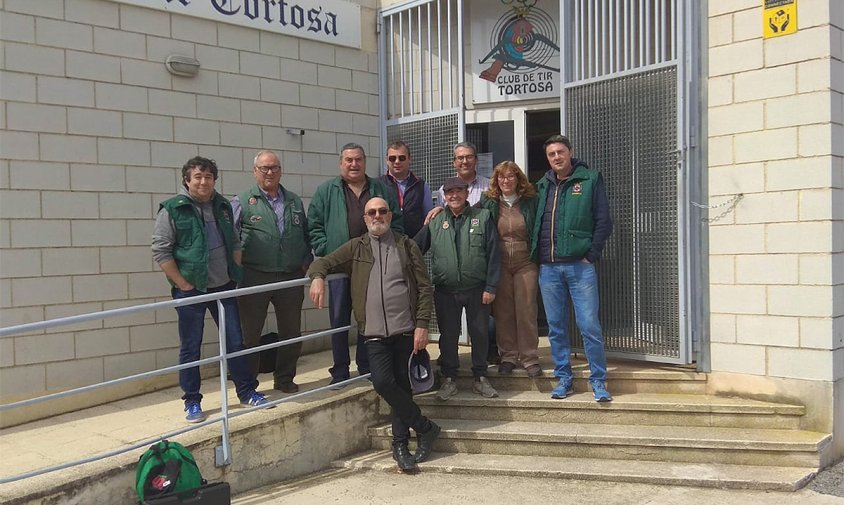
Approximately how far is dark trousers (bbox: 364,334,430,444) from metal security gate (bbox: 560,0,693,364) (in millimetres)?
1730

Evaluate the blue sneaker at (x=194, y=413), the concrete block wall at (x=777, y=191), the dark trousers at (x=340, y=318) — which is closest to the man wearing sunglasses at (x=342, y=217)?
the dark trousers at (x=340, y=318)

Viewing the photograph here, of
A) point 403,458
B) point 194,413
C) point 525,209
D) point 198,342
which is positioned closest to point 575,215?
point 525,209

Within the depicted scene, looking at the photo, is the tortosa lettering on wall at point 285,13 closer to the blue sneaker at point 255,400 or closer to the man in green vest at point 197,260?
the man in green vest at point 197,260

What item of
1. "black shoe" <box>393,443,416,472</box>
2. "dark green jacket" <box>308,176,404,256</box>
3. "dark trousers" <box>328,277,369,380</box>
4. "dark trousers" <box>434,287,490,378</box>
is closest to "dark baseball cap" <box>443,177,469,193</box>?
"dark green jacket" <box>308,176,404,256</box>

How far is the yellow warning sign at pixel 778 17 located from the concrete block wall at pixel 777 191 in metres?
0.04

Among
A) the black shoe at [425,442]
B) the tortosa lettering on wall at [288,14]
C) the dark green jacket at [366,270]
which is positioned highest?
the tortosa lettering on wall at [288,14]

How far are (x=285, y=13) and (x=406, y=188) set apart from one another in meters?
2.28

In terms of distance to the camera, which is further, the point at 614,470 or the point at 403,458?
the point at 403,458

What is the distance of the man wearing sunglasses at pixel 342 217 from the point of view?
4949mm

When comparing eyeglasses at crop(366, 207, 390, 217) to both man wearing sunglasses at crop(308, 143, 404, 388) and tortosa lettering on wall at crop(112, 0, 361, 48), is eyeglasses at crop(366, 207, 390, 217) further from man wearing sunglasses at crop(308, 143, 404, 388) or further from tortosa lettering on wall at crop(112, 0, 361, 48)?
tortosa lettering on wall at crop(112, 0, 361, 48)

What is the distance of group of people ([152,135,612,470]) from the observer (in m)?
4.45

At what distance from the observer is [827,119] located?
4336 millimetres

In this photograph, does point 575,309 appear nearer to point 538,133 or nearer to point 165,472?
point 538,133

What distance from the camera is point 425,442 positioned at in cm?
462
